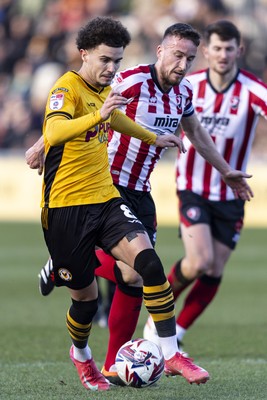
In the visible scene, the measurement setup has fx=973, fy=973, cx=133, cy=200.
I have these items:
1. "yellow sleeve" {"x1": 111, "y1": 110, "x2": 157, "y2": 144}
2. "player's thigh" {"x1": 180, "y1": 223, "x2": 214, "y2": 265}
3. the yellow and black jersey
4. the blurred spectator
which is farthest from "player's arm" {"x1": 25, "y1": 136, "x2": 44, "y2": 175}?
the blurred spectator

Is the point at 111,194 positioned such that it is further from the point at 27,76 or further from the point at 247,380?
the point at 27,76

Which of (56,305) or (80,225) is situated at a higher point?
(80,225)

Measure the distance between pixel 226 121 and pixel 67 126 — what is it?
3301 mm

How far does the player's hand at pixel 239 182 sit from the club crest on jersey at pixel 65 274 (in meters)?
1.54

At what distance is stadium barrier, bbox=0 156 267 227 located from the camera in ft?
60.3

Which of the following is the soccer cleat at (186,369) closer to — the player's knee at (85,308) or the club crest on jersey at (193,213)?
the player's knee at (85,308)

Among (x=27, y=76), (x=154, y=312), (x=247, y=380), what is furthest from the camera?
(x=27, y=76)

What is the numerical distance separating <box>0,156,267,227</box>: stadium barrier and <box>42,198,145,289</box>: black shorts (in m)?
12.6

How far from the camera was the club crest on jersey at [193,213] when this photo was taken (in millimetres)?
8203

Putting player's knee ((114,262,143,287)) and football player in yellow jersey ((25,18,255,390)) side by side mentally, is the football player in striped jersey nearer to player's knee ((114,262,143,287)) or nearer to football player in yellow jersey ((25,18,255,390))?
player's knee ((114,262,143,287))

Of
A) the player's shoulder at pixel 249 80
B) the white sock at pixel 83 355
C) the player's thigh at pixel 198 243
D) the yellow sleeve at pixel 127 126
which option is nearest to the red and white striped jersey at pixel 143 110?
the yellow sleeve at pixel 127 126

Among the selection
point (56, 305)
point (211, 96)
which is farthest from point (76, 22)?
point (211, 96)

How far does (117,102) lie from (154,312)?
4.16ft

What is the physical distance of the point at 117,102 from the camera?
5203mm
